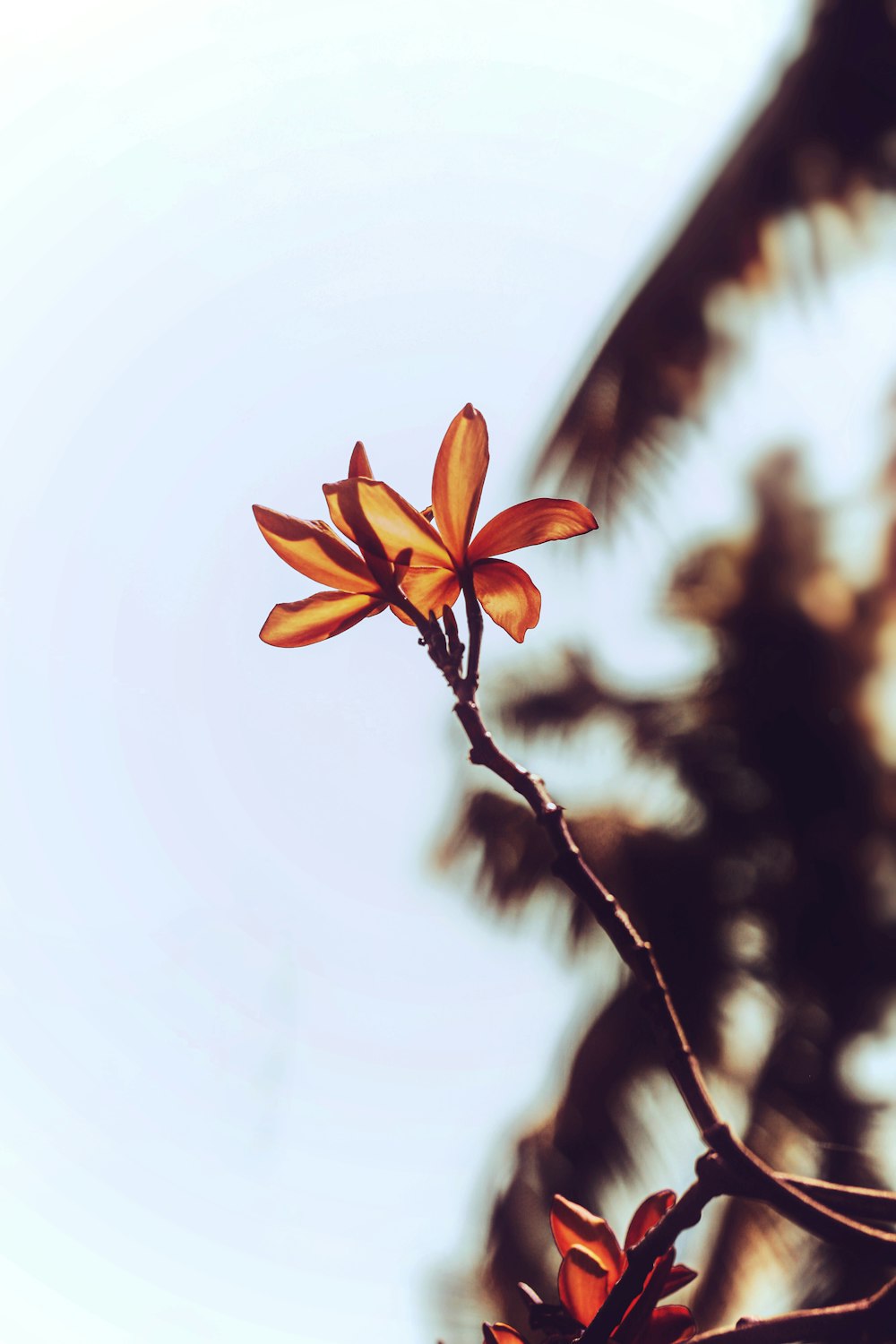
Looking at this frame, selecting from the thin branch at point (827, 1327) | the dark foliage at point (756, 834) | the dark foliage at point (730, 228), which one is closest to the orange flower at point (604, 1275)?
the thin branch at point (827, 1327)

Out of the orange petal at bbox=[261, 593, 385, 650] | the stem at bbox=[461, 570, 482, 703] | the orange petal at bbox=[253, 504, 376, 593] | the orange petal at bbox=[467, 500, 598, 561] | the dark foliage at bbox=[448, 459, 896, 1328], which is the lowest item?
the dark foliage at bbox=[448, 459, 896, 1328]

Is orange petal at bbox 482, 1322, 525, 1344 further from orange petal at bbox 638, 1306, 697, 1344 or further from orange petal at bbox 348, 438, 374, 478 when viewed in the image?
orange petal at bbox 348, 438, 374, 478

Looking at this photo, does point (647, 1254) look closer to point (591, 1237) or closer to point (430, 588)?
point (591, 1237)

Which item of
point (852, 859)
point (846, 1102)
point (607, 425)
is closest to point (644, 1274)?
point (607, 425)

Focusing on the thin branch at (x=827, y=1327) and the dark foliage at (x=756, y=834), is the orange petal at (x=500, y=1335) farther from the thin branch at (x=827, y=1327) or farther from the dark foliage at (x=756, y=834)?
the dark foliage at (x=756, y=834)

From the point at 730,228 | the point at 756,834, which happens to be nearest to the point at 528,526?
the point at 730,228

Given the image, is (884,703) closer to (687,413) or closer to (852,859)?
(852,859)

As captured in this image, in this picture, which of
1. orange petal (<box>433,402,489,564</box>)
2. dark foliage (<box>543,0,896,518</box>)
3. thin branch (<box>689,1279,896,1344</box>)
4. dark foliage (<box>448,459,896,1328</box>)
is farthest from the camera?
dark foliage (<box>448,459,896,1328</box>)

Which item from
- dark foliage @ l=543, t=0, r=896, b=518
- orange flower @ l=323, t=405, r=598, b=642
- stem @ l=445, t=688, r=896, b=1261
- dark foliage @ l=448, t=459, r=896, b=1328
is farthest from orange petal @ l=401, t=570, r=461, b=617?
dark foliage @ l=448, t=459, r=896, b=1328
